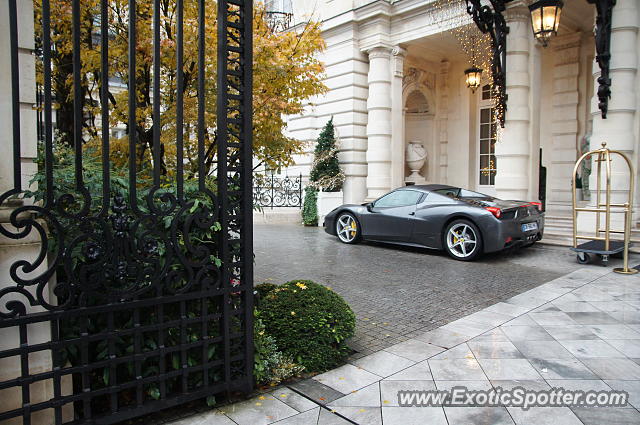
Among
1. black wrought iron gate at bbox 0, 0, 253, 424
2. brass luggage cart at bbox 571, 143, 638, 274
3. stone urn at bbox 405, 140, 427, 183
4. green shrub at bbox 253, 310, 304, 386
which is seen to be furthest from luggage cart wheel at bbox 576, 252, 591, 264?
stone urn at bbox 405, 140, 427, 183

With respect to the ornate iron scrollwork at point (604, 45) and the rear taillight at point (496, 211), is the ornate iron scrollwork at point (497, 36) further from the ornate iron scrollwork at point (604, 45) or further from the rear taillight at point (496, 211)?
the rear taillight at point (496, 211)

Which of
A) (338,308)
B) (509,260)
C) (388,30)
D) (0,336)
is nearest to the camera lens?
(0,336)

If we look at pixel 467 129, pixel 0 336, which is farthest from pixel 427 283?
pixel 467 129

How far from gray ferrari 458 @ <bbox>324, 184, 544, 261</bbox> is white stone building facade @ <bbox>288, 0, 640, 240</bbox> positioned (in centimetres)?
236

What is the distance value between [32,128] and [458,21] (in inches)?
496

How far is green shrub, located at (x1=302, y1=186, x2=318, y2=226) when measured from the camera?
15.5 meters

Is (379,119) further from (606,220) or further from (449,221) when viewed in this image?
(606,220)

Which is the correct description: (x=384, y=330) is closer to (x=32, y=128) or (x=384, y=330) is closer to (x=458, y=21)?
(x=32, y=128)

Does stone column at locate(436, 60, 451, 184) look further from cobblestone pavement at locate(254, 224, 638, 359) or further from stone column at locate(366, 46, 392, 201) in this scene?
cobblestone pavement at locate(254, 224, 638, 359)

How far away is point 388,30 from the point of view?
1495 cm

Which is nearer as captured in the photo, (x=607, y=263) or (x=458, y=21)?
(x=607, y=263)

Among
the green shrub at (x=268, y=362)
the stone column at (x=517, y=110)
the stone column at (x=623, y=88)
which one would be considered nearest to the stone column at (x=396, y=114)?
the stone column at (x=517, y=110)

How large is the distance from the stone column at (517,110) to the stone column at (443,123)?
555 cm

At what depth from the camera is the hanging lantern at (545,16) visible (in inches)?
352
